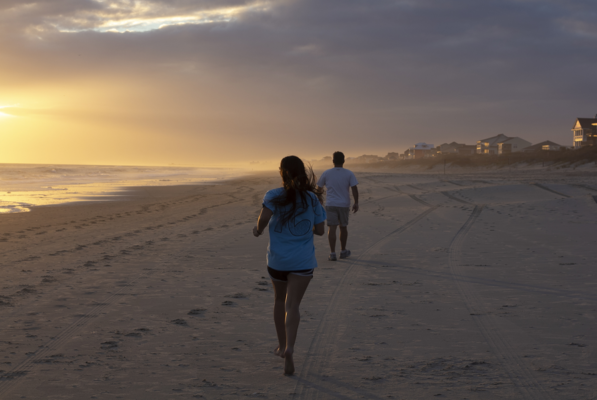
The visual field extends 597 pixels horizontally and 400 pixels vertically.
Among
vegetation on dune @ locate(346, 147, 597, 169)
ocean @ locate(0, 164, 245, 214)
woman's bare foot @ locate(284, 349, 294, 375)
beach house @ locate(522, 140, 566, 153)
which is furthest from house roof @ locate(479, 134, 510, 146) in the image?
woman's bare foot @ locate(284, 349, 294, 375)

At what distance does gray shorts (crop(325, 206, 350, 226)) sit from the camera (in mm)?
8328

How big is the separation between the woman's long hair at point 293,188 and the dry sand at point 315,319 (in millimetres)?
1257

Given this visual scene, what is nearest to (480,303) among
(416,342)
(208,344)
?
(416,342)

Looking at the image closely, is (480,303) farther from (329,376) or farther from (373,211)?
(373,211)

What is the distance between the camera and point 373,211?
52.5ft

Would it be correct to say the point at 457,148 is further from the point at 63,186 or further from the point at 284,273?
the point at 284,273

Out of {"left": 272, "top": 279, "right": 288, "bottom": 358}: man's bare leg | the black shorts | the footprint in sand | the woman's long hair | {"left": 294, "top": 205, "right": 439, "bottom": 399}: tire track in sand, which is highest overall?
the woman's long hair

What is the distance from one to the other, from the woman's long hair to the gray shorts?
4.58 metres

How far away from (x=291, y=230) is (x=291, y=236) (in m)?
0.04

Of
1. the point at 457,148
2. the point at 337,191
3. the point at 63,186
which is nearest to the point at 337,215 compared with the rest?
the point at 337,191

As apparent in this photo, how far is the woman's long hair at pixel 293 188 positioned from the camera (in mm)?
3713

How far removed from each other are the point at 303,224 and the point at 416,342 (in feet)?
5.26

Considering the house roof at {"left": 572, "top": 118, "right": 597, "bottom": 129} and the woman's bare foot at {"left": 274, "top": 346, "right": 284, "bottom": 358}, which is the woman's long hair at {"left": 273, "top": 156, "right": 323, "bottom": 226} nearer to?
the woman's bare foot at {"left": 274, "top": 346, "right": 284, "bottom": 358}

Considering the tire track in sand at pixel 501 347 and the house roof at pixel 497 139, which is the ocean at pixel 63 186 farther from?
the house roof at pixel 497 139
